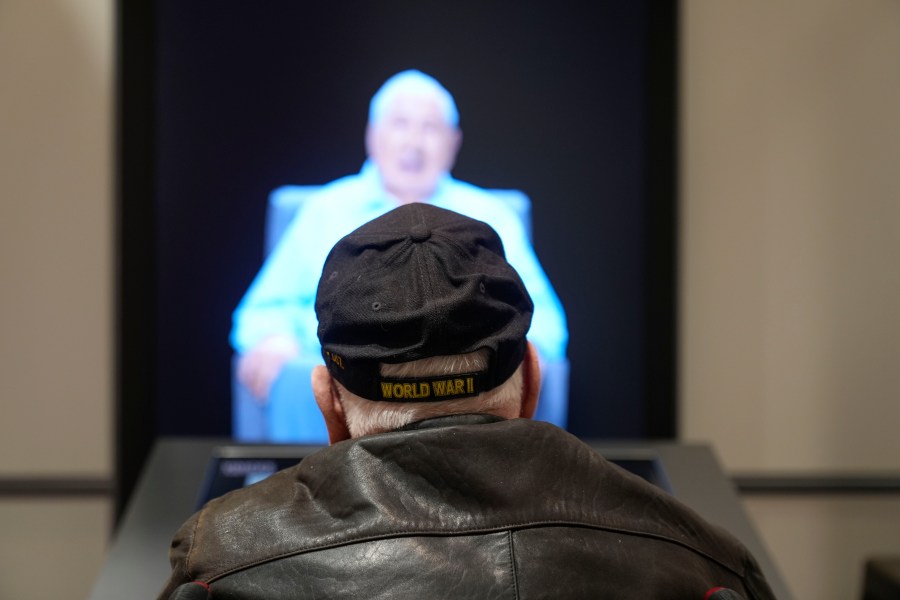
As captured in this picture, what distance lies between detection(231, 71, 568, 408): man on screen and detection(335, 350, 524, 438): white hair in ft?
7.09

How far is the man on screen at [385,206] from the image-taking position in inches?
141

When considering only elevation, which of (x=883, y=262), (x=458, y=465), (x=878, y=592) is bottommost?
(x=878, y=592)

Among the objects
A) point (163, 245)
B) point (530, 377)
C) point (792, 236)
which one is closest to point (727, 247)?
point (792, 236)

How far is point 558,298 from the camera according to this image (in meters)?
3.66

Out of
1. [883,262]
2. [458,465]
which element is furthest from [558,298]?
[458,465]

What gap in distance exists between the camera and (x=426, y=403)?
1348 millimetres

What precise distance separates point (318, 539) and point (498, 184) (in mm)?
2505

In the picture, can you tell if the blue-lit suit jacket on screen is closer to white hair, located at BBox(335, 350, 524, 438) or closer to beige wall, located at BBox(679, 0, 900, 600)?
beige wall, located at BBox(679, 0, 900, 600)

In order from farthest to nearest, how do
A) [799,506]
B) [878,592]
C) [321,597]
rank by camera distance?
[799,506], [878,592], [321,597]

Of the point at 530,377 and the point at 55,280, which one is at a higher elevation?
the point at 55,280

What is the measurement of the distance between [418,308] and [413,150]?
237 centimetres

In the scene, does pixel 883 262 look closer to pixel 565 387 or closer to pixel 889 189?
pixel 889 189

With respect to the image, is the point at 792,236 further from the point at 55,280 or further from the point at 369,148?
the point at 55,280

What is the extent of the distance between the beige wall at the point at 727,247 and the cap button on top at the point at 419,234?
2493 mm
